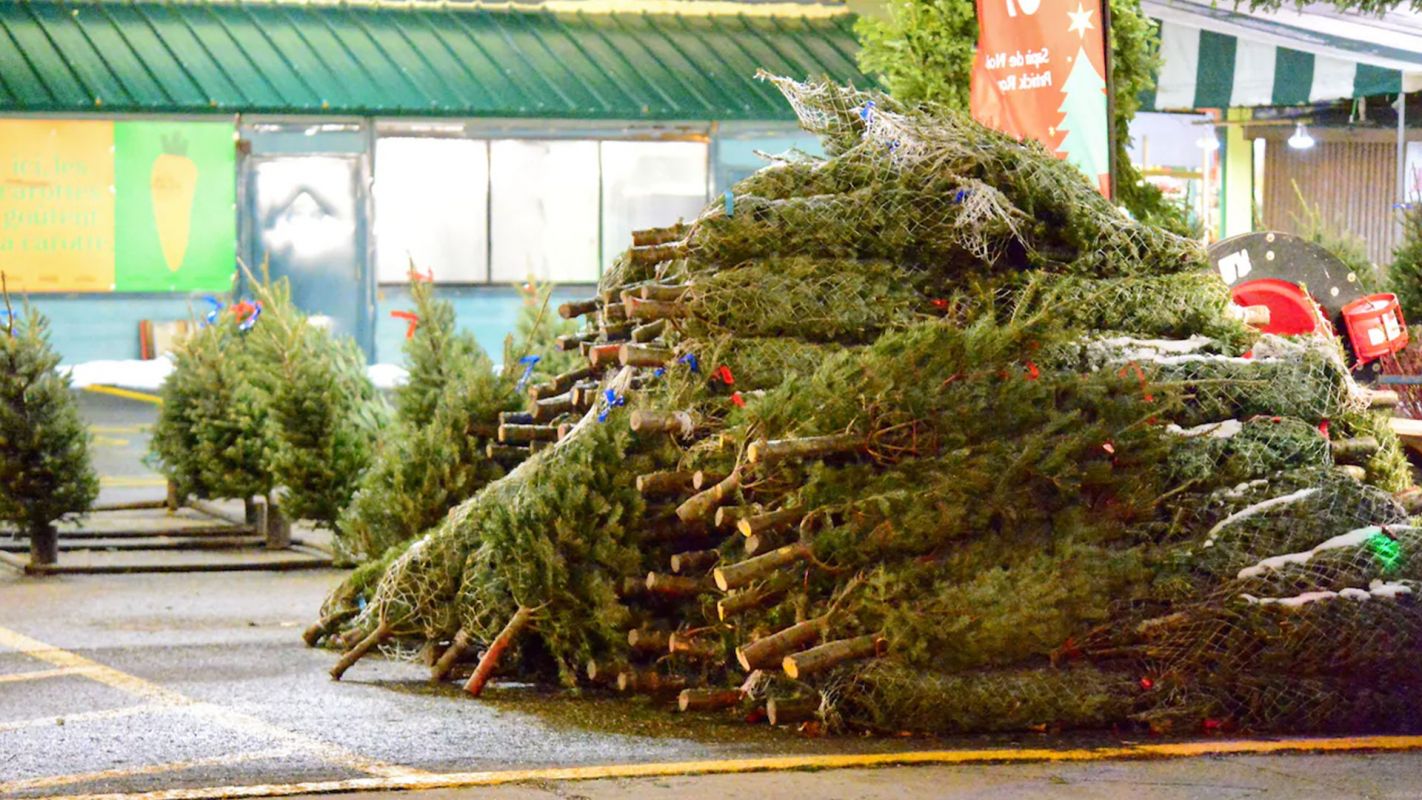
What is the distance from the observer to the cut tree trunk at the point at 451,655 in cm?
808

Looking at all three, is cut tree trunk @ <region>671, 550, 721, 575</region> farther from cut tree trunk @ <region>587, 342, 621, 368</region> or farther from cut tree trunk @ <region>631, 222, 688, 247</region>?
cut tree trunk @ <region>631, 222, 688, 247</region>

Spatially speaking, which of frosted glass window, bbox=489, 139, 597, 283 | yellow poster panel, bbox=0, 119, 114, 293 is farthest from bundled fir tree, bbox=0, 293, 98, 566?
frosted glass window, bbox=489, 139, 597, 283

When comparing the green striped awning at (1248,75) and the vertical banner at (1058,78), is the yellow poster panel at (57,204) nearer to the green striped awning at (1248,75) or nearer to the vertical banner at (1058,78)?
the green striped awning at (1248,75)

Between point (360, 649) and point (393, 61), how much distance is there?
1500 cm

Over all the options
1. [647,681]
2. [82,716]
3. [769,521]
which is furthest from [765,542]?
[82,716]

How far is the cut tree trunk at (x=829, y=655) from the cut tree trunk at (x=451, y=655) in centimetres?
171

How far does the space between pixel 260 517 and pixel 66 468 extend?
2.28 metres

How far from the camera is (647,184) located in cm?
2341

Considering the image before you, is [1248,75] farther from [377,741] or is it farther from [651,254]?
[377,741]

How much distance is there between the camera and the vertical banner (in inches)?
417

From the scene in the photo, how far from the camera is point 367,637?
830 cm

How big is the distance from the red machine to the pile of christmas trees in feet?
7.58

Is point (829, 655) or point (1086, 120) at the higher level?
point (1086, 120)

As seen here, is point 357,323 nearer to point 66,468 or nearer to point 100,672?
point 66,468
